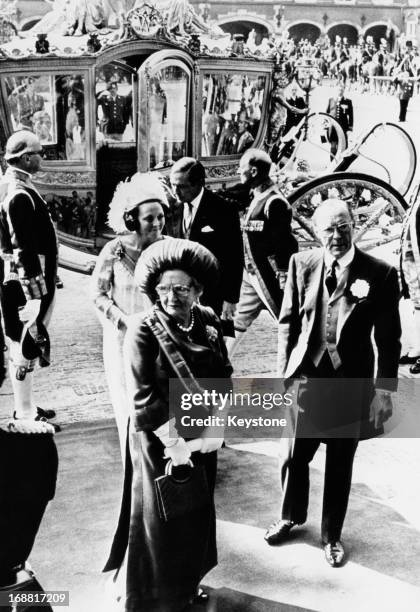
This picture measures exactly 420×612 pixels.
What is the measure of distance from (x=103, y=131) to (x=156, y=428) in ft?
5.33

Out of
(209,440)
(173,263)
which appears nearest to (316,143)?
(173,263)

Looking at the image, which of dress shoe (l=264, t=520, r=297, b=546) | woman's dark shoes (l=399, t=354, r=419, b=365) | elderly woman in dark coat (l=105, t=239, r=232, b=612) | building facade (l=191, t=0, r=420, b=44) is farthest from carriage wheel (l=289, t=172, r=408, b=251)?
dress shoe (l=264, t=520, r=297, b=546)

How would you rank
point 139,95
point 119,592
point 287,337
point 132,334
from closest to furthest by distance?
point 132,334 → point 119,592 → point 287,337 → point 139,95

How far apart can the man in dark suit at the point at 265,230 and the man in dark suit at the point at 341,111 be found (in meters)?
0.48

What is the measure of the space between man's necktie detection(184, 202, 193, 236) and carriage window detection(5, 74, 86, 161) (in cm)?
63

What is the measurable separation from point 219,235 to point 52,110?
1.03 m

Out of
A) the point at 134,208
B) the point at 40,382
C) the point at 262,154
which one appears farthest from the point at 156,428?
the point at 262,154

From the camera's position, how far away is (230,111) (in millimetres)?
4062

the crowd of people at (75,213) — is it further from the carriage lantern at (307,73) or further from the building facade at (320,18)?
the carriage lantern at (307,73)

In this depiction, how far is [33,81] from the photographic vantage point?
3.69 meters

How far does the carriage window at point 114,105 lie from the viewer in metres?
3.80

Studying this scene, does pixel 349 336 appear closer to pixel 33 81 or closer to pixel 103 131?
pixel 103 131

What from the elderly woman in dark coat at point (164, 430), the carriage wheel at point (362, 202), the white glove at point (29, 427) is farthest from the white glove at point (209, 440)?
the carriage wheel at point (362, 202)

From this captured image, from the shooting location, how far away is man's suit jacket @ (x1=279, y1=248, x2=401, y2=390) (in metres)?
3.37
